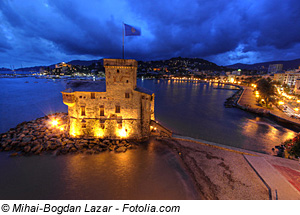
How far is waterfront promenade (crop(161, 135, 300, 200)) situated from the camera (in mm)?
12203

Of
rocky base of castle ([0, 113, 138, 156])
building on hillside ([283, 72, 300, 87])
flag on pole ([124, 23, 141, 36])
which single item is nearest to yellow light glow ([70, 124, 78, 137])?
rocky base of castle ([0, 113, 138, 156])

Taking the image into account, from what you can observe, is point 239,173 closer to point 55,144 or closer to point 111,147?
point 111,147

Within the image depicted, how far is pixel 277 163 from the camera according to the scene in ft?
51.8

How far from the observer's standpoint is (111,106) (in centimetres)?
2062

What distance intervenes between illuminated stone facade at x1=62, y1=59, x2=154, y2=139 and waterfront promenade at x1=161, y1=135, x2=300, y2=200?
8.11 metres

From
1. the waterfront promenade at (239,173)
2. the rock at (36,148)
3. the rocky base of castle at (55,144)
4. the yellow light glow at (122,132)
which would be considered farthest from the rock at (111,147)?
the rock at (36,148)

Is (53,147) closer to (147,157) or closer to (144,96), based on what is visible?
(147,157)

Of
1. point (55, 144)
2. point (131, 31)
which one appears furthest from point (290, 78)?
point (55, 144)

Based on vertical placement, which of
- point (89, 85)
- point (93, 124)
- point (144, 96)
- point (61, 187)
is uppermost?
point (89, 85)

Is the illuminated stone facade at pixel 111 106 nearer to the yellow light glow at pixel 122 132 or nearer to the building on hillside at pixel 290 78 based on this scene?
the yellow light glow at pixel 122 132
